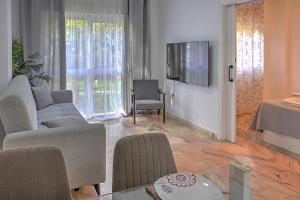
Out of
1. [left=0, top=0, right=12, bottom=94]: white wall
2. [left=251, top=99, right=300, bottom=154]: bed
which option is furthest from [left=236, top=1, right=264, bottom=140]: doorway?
[left=0, top=0, right=12, bottom=94]: white wall

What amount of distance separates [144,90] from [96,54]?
1.22 metres

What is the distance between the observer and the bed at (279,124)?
159 inches

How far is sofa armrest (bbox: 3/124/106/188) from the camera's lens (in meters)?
2.67

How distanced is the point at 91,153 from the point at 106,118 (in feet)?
12.0

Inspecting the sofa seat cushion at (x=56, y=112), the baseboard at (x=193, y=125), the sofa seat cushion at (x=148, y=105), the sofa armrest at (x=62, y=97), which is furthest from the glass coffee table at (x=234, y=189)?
the sofa seat cushion at (x=148, y=105)

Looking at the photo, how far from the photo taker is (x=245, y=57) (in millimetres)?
6707

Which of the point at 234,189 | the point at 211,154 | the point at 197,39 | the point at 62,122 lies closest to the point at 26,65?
the point at 62,122

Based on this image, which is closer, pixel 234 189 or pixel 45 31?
pixel 234 189

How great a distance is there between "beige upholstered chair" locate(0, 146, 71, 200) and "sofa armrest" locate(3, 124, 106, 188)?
3.87ft

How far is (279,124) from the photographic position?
425 cm

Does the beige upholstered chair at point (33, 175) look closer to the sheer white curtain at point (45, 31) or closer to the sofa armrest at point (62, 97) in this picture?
the sofa armrest at point (62, 97)

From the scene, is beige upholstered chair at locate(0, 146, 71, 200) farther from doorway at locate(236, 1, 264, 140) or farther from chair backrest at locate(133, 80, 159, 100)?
doorway at locate(236, 1, 264, 140)

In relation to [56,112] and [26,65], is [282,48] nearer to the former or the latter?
[56,112]

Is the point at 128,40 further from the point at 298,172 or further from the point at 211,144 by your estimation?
the point at 298,172
